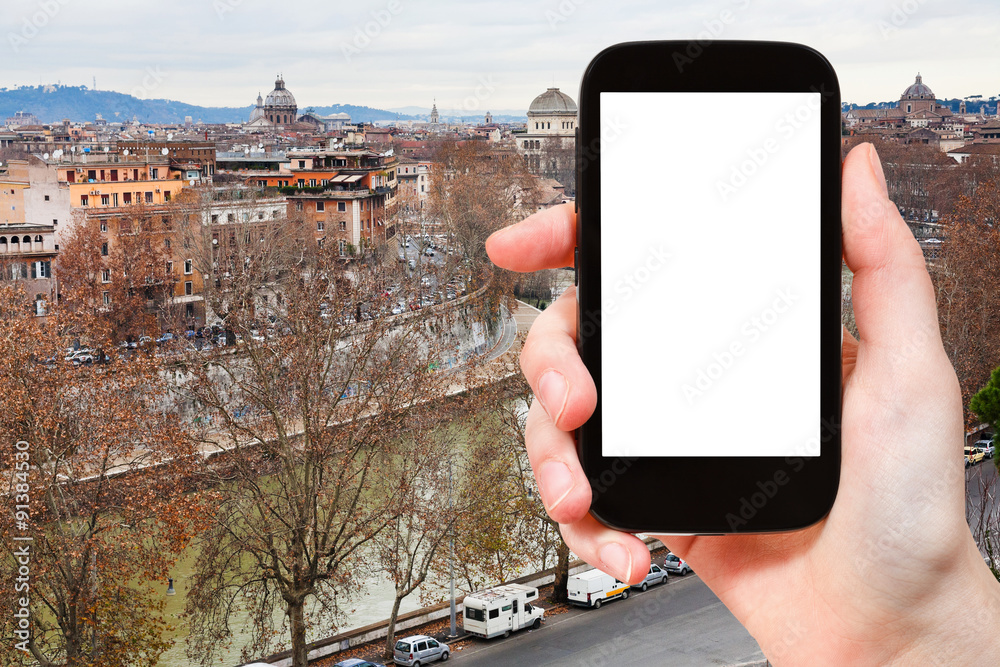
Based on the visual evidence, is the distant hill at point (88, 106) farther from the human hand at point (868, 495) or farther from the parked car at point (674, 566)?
the human hand at point (868, 495)

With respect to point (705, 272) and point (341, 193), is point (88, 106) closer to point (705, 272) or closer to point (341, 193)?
point (341, 193)

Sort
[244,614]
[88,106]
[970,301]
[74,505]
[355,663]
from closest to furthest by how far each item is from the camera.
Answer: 1. [74,505]
2. [355,663]
3. [244,614]
4. [970,301]
5. [88,106]

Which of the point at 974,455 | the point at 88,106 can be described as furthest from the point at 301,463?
the point at 88,106

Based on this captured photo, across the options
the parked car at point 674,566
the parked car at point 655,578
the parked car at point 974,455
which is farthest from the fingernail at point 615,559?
the parked car at point 974,455

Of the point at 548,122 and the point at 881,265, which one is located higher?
the point at 548,122

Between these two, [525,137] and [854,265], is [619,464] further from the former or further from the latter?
[525,137]

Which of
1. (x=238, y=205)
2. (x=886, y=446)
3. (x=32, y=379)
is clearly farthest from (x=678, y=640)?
(x=238, y=205)
